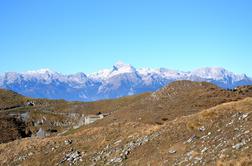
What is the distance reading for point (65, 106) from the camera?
17875cm

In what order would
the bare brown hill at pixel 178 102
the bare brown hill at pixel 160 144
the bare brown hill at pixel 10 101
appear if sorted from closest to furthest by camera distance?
the bare brown hill at pixel 160 144 → the bare brown hill at pixel 178 102 → the bare brown hill at pixel 10 101

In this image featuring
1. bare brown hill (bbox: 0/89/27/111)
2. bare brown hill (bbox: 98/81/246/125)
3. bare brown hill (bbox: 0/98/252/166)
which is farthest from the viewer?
bare brown hill (bbox: 0/89/27/111)

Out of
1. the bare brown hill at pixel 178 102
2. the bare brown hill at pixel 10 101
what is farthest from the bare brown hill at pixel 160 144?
the bare brown hill at pixel 10 101

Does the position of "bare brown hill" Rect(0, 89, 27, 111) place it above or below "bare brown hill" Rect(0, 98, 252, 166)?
below

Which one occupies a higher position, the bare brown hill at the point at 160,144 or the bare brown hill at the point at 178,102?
the bare brown hill at the point at 160,144

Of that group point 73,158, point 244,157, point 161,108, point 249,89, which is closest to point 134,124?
point 73,158

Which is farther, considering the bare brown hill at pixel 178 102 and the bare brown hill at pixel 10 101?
the bare brown hill at pixel 10 101

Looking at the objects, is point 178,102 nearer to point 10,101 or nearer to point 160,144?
point 160,144

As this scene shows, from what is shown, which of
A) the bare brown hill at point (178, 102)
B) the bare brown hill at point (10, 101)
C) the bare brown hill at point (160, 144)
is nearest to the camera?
the bare brown hill at point (160, 144)

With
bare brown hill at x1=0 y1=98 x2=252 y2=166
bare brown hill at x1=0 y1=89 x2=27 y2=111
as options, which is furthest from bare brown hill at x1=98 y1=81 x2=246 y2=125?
bare brown hill at x1=0 y1=89 x2=27 y2=111

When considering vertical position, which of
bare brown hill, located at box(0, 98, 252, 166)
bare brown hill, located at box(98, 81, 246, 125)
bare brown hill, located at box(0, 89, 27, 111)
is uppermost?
bare brown hill, located at box(0, 98, 252, 166)

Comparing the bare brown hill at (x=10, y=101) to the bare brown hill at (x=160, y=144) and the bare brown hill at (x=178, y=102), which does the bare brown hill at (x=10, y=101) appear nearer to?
the bare brown hill at (x=178, y=102)

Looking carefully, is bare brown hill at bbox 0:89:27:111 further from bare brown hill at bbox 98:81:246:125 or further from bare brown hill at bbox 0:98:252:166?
bare brown hill at bbox 0:98:252:166

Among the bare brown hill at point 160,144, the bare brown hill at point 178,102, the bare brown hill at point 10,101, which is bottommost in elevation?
the bare brown hill at point 10,101
